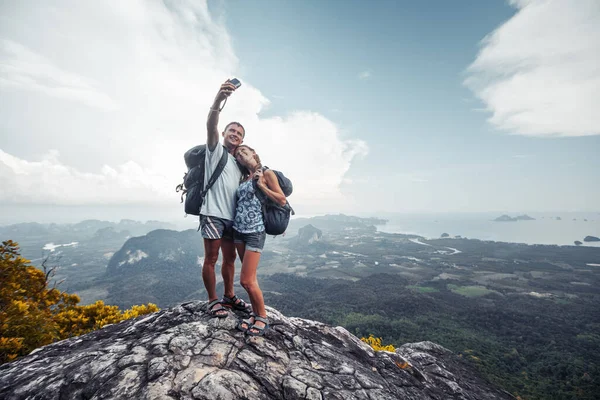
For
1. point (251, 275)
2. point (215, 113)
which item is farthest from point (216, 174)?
point (251, 275)

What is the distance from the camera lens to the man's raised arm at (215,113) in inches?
149

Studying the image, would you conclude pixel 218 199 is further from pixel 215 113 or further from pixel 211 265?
pixel 215 113

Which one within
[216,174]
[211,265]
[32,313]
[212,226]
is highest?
[216,174]

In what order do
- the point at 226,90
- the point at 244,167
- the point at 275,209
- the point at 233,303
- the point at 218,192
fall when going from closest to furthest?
the point at 226,90
the point at 218,192
the point at 275,209
the point at 244,167
the point at 233,303

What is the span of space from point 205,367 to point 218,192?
254cm

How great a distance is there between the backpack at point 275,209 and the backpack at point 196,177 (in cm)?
71

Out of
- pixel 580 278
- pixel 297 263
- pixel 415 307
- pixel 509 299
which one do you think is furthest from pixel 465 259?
pixel 297 263

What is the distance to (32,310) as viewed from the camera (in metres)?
5.38

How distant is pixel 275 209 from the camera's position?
420 cm

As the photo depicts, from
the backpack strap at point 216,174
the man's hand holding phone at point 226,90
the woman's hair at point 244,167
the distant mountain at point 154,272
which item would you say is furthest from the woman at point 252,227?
the distant mountain at point 154,272

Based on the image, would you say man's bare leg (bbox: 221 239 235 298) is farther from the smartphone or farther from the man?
the smartphone

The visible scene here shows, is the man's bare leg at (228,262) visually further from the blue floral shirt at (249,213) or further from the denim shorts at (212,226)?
the blue floral shirt at (249,213)

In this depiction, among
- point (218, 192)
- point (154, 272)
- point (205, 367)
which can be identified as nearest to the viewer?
point (205, 367)

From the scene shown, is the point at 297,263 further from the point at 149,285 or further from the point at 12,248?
the point at 12,248
